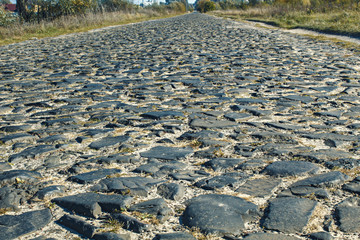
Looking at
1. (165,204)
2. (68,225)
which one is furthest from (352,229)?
(68,225)

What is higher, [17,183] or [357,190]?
[17,183]

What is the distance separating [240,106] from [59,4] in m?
20.5

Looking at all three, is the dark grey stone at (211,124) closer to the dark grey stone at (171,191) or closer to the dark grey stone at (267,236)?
the dark grey stone at (171,191)

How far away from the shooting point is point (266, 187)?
2330 mm

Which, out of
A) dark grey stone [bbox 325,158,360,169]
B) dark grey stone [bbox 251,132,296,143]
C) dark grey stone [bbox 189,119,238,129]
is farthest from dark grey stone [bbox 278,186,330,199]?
dark grey stone [bbox 189,119,238,129]

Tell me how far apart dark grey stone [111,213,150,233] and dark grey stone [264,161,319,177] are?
3.29 ft

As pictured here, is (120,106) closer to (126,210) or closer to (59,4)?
(126,210)

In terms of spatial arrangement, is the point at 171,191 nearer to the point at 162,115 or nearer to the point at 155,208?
the point at 155,208

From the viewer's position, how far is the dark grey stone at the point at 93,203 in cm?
205

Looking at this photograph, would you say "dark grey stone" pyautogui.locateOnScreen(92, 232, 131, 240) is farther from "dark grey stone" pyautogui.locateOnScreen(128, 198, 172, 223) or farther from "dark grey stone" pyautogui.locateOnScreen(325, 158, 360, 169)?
"dark grey stone" pyautogui.locateOnScreen(325, 158, 360, 169)

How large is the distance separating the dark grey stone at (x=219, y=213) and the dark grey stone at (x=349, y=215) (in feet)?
1.34

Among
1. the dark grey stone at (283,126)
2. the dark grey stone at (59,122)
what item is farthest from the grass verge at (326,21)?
the dark grey stone at (59,122)

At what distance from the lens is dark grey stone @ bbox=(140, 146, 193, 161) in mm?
2858

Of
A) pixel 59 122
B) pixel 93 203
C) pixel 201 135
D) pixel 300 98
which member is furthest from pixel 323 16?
pixel 93 203
